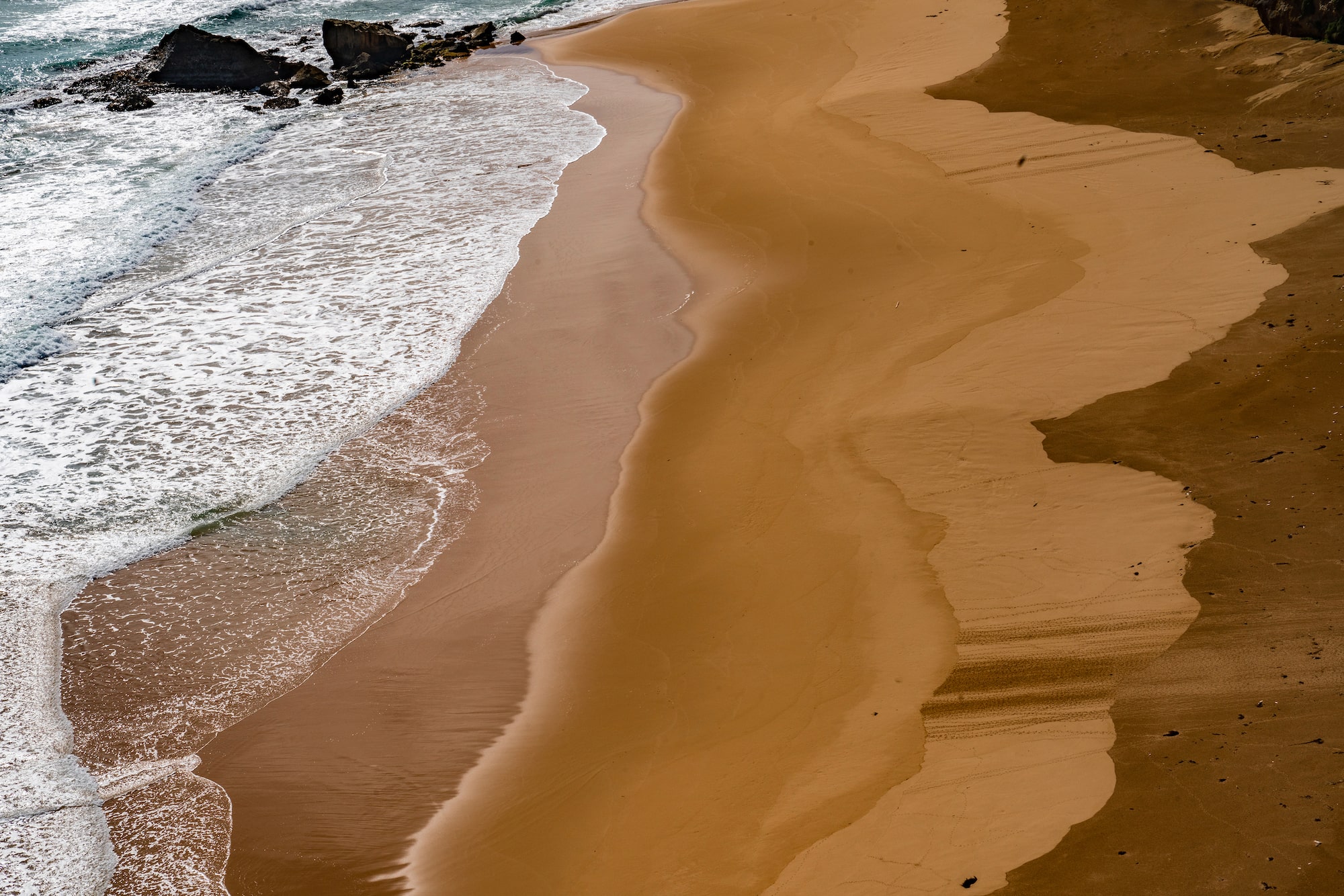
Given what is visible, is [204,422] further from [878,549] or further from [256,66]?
[256,66]

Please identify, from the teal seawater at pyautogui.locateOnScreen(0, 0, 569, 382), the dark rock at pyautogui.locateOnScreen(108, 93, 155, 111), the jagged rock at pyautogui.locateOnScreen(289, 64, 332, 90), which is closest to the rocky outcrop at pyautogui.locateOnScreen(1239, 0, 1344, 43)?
the teal seawater at pyautogui.locateOnScreen(0, 0, 569, 382)

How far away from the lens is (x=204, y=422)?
9125 millimetres

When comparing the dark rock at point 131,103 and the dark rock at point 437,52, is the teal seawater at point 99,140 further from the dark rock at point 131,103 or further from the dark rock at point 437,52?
the dark rock at point 437,52

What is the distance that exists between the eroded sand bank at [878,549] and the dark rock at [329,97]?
33.5 feet

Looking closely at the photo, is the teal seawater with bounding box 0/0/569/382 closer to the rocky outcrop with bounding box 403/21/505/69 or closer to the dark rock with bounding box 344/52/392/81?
the dark rock with bounding box 344/52/392/81

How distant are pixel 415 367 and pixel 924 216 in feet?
20.2

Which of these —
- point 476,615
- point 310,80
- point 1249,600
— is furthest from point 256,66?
point 1249,600

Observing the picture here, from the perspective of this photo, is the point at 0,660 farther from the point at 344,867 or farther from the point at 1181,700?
the point at 1181,700

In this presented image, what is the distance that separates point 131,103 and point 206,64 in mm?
2374

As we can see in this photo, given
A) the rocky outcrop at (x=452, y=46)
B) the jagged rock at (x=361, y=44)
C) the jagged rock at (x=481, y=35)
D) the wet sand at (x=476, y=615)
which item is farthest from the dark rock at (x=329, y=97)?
the wet sand at (x=476, y=615)

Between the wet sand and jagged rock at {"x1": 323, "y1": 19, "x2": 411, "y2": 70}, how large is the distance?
41.2ft

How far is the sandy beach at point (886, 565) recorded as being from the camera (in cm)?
489

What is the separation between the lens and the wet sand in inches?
222

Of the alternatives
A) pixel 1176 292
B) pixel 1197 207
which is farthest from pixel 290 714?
pixel 1197 207
